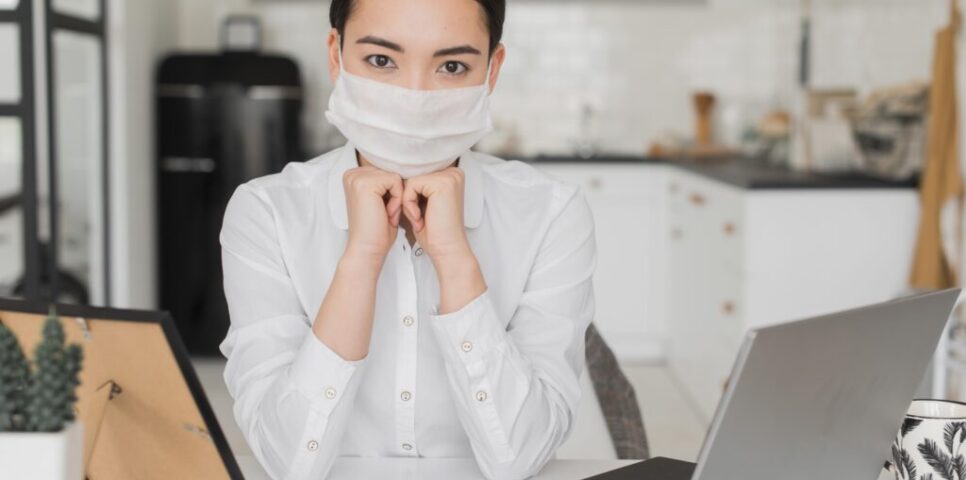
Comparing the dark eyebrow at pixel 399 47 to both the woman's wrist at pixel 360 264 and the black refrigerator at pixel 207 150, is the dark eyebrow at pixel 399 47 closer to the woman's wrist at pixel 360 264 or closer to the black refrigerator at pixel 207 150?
the woman's wrist at pixel 360 264

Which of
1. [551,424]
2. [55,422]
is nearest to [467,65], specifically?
[551,424]

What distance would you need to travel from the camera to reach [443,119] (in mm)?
1439

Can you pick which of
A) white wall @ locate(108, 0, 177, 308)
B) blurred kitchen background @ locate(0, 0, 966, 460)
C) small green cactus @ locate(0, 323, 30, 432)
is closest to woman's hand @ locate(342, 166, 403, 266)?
small green cactus @ locate(0, 323, 30, 432)

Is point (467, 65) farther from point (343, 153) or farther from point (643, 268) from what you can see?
point (643, 268)

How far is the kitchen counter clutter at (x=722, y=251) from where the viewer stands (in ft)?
12.2

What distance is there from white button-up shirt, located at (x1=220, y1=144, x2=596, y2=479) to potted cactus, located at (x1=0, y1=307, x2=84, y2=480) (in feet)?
1.45

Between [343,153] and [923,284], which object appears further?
[923,284]

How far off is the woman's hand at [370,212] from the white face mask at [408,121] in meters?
0.07

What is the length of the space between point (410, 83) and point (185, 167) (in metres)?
3.98

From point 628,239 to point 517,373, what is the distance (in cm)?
415

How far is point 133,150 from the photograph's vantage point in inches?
194

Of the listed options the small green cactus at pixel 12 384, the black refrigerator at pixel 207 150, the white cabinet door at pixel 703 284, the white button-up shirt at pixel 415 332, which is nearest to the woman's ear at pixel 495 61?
the white button-up shirt at pixel 415 332

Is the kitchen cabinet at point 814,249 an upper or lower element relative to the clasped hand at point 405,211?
lower

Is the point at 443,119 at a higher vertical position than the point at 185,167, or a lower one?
higher
